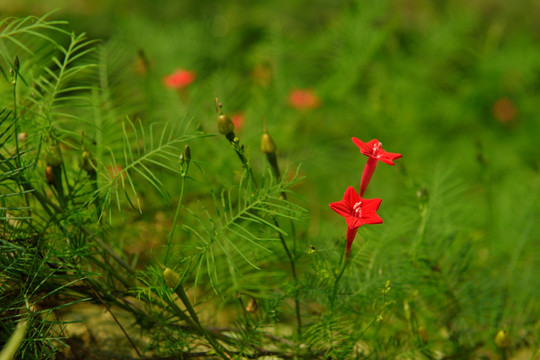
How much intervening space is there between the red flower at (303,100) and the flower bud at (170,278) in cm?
105

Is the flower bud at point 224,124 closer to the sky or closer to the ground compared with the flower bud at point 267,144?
closer to the sky

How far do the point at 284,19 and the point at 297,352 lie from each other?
72.7 inches

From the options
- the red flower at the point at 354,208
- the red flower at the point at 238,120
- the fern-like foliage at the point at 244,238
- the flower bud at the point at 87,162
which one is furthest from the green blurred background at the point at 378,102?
the flower bud at the point at 87,162

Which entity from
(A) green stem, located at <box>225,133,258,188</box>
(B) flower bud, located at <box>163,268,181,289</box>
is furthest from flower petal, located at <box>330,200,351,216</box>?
(B) flower bud, located at <box>163,268,181,289</box>

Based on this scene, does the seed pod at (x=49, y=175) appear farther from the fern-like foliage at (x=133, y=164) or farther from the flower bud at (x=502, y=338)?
the flower bud at (x=502, y=338)

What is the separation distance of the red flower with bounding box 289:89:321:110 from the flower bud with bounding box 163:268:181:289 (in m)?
1.05

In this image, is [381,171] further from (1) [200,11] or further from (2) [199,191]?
(1) [200,11]

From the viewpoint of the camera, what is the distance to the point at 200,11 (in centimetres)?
228

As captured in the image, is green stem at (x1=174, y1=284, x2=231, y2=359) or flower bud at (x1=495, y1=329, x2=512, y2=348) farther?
flower bud at (x1=495, y1=329, x2=512, y2=348)

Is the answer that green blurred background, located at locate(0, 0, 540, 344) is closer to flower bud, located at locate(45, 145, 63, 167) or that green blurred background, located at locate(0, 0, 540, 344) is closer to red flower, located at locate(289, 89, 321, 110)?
red flower, located at locate(289, 89, 321, 110)

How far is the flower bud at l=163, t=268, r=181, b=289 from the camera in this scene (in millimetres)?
558

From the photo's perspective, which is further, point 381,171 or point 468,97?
point 468,97

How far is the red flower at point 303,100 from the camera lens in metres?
1.53

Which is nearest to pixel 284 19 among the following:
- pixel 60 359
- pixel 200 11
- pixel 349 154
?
pixel 200 11
